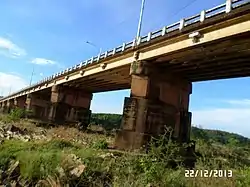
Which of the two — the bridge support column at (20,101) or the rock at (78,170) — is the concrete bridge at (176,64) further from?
the bridge support column at (20,101)

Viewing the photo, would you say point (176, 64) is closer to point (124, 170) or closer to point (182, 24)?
point (182, 24)

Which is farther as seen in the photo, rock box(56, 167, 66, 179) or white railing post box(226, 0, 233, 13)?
white railing post box(226, 0, 233, 13)

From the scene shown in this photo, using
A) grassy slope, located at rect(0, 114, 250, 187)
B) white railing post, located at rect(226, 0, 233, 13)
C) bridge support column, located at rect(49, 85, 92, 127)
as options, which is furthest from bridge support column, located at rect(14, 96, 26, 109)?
grassy slope, located at rect(0, 114, 250, 187)

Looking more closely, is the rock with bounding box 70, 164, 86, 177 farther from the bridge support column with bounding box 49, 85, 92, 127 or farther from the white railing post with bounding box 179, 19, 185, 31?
the bridge support column with bounding box 49, 85, 92, 127

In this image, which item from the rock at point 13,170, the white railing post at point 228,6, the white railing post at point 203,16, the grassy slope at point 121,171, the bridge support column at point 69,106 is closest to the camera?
the grassy slope at point 121,171

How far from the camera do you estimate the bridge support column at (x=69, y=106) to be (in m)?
44.1

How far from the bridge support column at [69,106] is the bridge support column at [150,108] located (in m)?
23.1

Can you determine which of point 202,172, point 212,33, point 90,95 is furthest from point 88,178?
point 90,95

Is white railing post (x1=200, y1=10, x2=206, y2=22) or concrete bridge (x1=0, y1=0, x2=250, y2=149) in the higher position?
white railing post (x1=200, y1=10, x2=206, y2=22)

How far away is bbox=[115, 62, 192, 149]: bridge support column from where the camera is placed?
1973 cm

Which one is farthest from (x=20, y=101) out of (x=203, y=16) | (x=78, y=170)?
(x=78, y=170)

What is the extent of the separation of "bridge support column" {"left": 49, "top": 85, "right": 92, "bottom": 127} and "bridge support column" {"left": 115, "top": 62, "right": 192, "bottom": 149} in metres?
23.1
